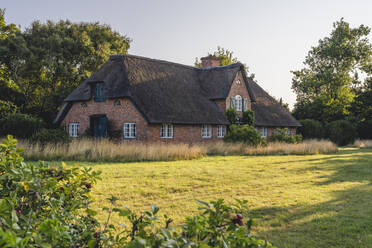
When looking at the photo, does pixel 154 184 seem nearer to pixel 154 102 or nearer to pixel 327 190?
pixel 327 190

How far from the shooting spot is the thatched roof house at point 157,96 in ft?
86.2

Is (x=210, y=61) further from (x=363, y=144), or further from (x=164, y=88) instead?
(x=363, y=144)

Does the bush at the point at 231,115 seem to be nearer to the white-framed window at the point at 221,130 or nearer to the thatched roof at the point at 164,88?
the thatched roof at the point at 164,88

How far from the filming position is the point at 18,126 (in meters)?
26.4

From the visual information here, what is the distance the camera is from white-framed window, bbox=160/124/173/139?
87.0 feet

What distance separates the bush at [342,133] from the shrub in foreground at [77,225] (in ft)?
128

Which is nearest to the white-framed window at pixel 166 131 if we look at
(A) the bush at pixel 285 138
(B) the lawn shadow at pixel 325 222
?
(A) the bush at pixel 285 138

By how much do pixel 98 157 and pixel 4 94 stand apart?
2487 centimetres

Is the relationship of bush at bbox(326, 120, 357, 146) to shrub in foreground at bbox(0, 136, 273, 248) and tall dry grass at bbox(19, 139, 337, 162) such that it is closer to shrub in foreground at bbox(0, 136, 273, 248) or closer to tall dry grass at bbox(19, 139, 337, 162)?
tall dry grass at bbox(19, 139, 337, 162)

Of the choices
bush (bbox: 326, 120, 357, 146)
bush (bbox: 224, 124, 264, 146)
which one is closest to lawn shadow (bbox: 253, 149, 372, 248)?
bush (bbox: 224, 124, 264, 146)

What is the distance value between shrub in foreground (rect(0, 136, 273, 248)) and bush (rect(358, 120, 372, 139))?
45239 mm

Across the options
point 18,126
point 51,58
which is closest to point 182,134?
point 18,126

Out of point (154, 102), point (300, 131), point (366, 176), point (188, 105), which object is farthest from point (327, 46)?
point (366, 176)

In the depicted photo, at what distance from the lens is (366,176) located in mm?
13086
